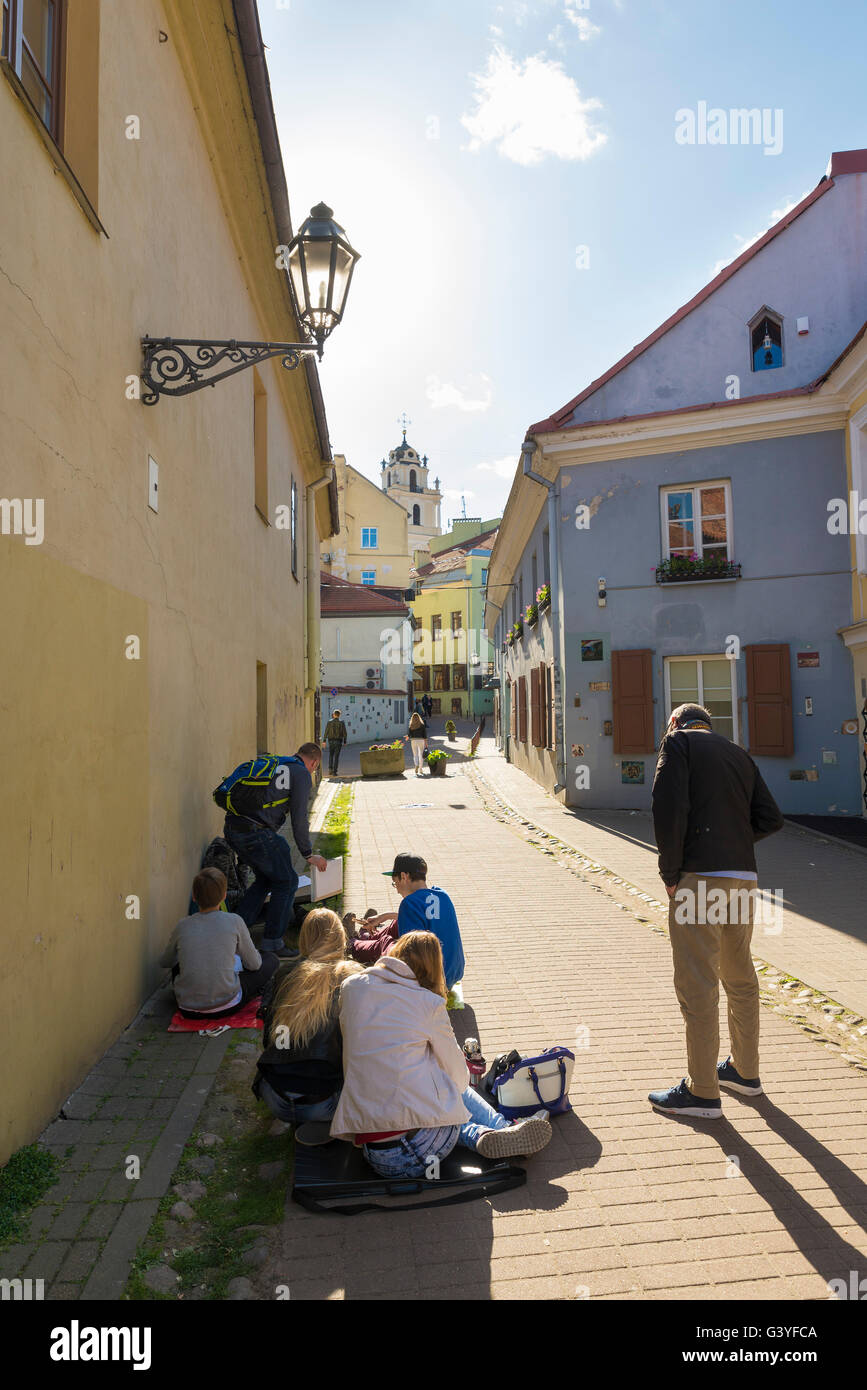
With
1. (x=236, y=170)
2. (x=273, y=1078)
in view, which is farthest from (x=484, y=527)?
(x=273, y=1078)

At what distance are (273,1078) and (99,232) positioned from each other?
401 centimetres

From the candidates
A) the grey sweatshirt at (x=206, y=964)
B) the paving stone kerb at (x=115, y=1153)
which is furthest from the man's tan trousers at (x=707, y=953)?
the grey sweatshirt at (x=206, y=964)

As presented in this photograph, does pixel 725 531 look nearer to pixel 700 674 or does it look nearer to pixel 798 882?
pixel 700 674

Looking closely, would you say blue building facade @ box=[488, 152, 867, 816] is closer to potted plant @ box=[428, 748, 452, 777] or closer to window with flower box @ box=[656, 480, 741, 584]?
window with flower box @ box=[656, 480, 741, 584]

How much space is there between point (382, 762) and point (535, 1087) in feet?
60.3

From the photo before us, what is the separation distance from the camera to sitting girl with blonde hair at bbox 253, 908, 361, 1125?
3686 millimetres

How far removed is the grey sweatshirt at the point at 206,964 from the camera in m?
5.00

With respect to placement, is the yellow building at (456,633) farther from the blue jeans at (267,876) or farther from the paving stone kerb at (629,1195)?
the paving stone kerb at (629,1195)

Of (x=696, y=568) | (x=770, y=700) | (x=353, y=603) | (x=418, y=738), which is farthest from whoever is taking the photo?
(x=353, y=603)

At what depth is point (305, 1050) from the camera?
3.69 metres

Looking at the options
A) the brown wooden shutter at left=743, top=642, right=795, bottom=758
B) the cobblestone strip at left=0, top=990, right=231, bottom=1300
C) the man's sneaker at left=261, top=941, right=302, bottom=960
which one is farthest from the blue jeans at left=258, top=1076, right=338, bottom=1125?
the brown wooden shutter at left=743, top=642, right=795, bottom=758

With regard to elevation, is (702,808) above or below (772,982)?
above

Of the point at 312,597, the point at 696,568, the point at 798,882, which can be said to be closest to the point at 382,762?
the point at 312,597

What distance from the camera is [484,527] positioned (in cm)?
6856
